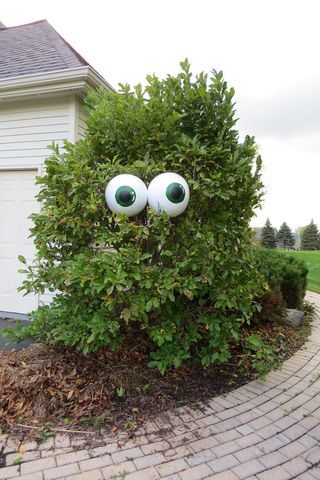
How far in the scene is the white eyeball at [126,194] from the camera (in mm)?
2600

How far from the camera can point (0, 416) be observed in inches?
94.3

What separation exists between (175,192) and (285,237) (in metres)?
35.4

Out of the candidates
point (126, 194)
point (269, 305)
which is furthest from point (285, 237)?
point (126, 194)

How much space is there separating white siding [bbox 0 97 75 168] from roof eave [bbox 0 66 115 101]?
0.53ft

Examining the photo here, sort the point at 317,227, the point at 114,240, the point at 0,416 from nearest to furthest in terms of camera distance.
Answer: the point at 0,416 < the point at 114,240 < the point at 317,227

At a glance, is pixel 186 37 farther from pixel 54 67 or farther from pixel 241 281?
pixel 241 281

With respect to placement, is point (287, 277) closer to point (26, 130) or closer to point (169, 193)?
point (169, 193)

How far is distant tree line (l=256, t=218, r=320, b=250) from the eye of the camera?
28250 millimetres

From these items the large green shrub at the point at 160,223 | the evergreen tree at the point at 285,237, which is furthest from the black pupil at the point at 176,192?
the evergreen tree at the point at 285,237

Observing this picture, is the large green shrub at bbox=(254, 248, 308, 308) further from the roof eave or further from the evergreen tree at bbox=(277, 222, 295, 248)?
the evergreen tree at bbox=(277, 222, 295, 248)

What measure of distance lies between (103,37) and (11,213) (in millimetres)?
7138

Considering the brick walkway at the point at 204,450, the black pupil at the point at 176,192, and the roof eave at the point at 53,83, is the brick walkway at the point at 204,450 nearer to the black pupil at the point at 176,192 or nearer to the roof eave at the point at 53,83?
the black pupil at the point at 176,192

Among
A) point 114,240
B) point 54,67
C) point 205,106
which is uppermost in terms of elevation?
point 54,67

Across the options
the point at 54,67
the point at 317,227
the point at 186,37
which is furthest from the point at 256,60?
the point at 317,227
